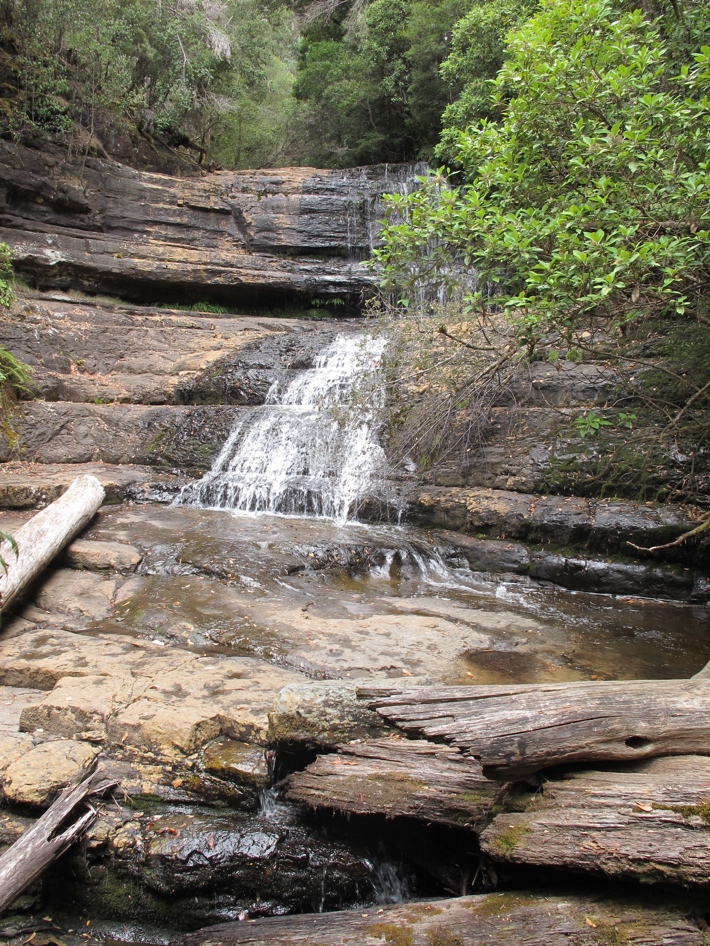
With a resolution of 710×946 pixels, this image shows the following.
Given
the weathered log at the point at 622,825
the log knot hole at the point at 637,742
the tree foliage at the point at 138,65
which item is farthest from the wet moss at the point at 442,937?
the tree foliage at the point at 138,65

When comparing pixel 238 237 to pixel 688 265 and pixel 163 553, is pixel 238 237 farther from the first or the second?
pixel 688 265

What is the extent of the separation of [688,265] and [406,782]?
379cm

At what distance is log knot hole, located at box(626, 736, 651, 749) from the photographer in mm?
2443

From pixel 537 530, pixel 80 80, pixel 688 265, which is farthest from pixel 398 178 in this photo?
pixel 688 265

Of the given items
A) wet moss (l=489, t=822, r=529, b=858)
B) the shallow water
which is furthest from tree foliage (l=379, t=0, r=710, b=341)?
wet moss (l=489, t=822, r=529, b=858)

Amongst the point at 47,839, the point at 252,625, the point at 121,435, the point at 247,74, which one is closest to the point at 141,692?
the point at 47,839

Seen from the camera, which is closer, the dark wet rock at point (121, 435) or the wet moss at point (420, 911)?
the wet moss at point (420, 911)

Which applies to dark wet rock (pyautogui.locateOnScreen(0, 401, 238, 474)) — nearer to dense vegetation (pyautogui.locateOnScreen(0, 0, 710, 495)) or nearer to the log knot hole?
dense vegetation (pyautogui.locateOnScreen(0, 0, 710, 495))

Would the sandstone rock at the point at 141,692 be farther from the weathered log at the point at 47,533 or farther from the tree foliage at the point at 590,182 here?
the tree foliage at the point at 590,182

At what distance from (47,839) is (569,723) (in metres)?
2.29

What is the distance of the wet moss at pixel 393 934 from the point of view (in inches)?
84.2

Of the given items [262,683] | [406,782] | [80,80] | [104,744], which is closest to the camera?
[406,782]

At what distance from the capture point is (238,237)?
14633 millimetres

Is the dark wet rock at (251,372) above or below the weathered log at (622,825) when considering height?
above
